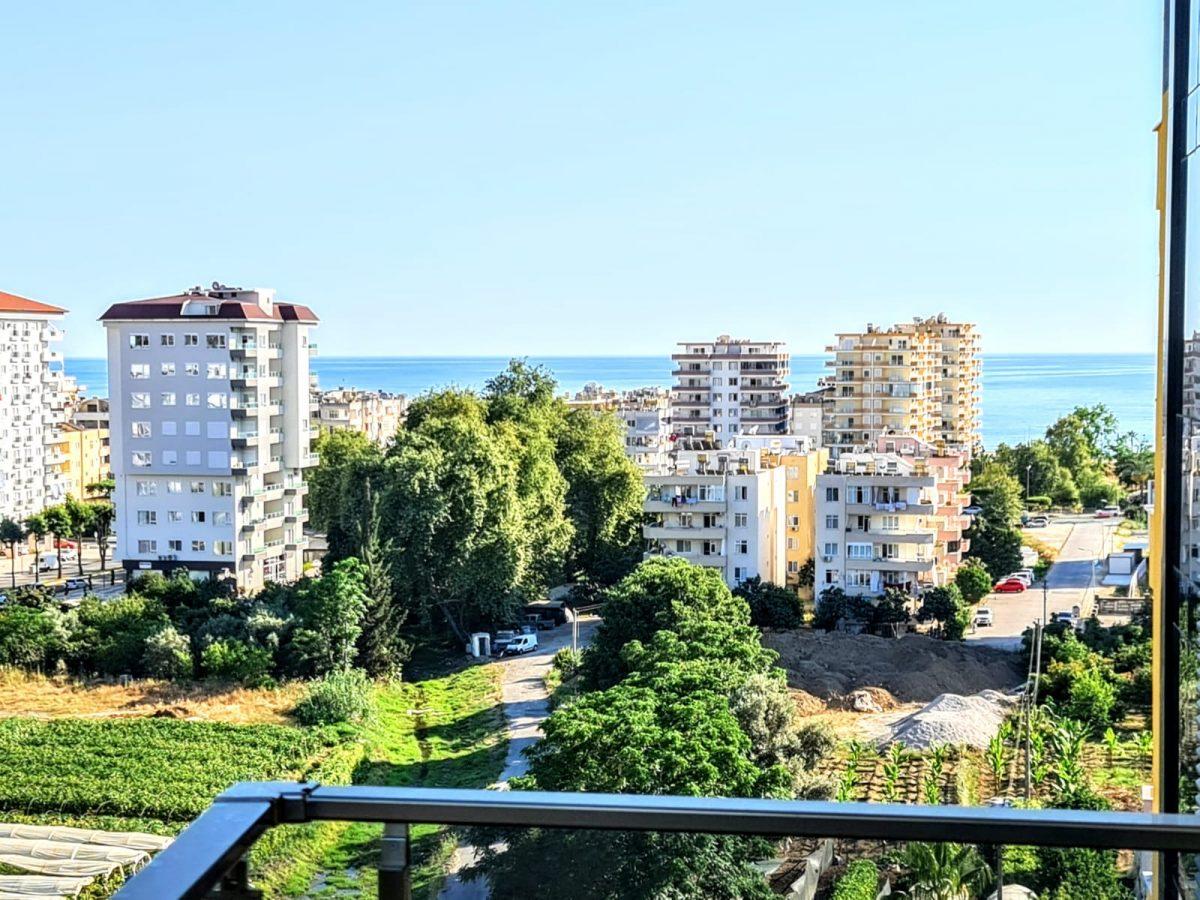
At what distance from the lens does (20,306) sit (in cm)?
1532

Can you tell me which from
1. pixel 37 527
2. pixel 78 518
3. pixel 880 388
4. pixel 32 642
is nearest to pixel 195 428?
pixel 32 642

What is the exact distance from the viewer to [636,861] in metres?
0.79

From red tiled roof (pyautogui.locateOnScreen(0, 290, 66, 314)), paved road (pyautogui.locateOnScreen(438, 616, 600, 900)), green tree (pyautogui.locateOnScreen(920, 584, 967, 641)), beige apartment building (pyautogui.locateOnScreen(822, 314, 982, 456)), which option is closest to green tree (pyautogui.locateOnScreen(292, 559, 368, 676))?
paved road (pyautogui.locateOnScreen(438, 616, 600, 900))

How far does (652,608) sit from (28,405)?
995 centimetres

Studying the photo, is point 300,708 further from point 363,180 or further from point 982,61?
point 982,61

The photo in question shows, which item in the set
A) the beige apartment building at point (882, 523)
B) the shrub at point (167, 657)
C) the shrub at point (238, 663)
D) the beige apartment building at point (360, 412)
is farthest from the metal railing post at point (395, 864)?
the beige apartment building at point (360, 412)

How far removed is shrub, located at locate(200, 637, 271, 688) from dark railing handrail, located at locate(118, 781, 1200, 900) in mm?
8467

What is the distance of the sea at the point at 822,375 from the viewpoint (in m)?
33.4

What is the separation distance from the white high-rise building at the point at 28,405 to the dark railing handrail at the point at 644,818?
15416 millimetres

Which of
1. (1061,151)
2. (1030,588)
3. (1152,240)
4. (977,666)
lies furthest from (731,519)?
(1061,151)

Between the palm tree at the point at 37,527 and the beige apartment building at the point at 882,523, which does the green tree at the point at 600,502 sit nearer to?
the beige apartment building at the point at 882,523

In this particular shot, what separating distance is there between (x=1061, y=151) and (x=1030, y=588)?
108ft

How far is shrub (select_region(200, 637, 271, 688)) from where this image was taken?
29.1 feet

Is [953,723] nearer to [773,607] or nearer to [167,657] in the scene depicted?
[773,607]
